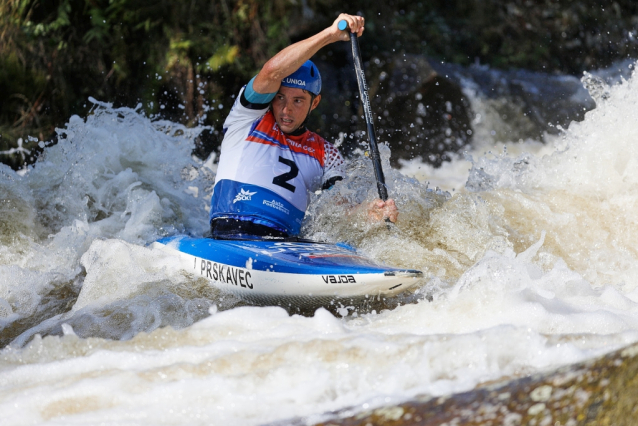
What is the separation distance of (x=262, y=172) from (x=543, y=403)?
2.34 meters

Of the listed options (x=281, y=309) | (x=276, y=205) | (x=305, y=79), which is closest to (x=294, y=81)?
(x=305, y=79)

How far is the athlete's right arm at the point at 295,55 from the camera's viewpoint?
11.3 ft

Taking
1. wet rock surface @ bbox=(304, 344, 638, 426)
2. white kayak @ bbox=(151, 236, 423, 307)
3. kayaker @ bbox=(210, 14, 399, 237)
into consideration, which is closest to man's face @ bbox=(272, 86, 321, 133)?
kayaker @ bbox=(210, 14, 399, 237)

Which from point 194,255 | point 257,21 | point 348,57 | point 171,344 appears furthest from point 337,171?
point 348,57

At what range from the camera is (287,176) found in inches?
149

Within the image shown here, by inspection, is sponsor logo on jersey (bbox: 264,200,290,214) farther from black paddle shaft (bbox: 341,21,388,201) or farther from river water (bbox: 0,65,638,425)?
black paddle shaft (bbox: 341,21,388,201)

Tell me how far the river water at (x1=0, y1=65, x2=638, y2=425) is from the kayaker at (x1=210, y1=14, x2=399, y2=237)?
0.22 metres

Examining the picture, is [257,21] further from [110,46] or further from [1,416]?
[1,416]

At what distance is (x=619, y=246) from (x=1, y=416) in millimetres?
3919

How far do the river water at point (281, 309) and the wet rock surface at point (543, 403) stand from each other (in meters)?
0.06

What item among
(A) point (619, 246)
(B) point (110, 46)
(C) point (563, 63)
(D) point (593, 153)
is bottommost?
(A) point (619, 246)

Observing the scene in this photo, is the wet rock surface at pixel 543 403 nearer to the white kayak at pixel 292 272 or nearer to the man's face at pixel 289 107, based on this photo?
the white kayak at pixel 292 272

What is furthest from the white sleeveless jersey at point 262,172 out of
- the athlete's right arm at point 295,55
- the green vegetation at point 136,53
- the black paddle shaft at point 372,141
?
the green vegetation at point 136,53

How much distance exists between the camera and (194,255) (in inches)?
140
